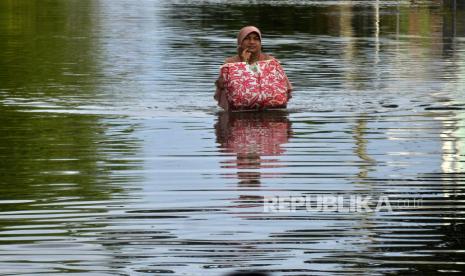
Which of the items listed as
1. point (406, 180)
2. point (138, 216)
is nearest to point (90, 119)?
point (406, 180)

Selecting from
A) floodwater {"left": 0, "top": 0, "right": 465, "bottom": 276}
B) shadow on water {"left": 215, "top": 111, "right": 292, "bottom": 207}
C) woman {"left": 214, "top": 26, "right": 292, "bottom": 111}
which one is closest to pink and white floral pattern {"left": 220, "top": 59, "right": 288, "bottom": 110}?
woman {"left": 214, "top": 26, "right": 292, "bottom": 111}

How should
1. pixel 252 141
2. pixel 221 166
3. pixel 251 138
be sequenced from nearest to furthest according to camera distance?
pixel 221 166 < pixel 252 141 < pixel 251 138

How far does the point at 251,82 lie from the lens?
1761 centimetres

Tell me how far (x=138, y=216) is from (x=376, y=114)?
815 cm

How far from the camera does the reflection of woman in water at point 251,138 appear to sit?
12.7 meters

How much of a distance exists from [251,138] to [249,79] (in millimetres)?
2663

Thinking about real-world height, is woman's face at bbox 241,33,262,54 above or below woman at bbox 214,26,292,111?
above

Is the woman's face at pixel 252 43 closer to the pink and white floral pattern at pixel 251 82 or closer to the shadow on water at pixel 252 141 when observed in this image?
the pink and white floral pattern at pixel 251 82

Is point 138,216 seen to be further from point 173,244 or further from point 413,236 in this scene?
point 413,236

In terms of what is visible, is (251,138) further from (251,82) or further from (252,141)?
(251,82)

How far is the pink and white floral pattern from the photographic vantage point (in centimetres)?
1756

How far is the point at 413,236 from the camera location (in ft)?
30.5

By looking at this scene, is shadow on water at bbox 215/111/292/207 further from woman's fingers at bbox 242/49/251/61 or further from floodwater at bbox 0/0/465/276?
woman's fingers at bbox 242/49/251/61

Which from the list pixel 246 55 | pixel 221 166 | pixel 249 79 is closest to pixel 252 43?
pixel 246 55
